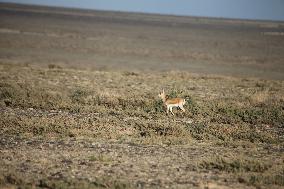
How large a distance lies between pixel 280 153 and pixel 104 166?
498 cm

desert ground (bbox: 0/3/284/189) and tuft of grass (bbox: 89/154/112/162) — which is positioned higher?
tuft of grass (bbox: 89/154/112/162)

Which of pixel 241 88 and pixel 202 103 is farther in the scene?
pixel 241 88

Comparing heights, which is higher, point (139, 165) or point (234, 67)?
point (139, 165)

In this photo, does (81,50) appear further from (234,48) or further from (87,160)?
(87,160)

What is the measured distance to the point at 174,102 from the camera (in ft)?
53.9

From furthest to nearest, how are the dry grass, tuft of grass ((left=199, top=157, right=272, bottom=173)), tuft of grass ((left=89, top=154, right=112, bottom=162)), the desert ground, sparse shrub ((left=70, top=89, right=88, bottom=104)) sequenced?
sparse shrub ((left=70, top=89, right=88, bottom=104))
tuft of grass ((left=89, top=154, right=112, bottom=162))
the dry grass
tuft of grass ((left=199, top=157, right=272, bottom=173))
the desert ground

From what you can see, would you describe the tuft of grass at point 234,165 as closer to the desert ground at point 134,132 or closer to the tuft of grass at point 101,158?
the desert ground at point 134,132

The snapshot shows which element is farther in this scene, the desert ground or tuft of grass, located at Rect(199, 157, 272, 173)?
tuft of grass, located at Rect(199, 157, 272, 173)

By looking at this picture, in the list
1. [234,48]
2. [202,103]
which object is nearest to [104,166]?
[202,103]

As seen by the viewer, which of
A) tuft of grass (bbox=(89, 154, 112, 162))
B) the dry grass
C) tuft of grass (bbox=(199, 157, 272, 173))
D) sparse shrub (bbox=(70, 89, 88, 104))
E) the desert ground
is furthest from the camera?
sparse shrub (bbox=(70, 89, 88, 104))

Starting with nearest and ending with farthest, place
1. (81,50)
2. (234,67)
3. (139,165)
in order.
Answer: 1. (139,165)
2. (234,67)
3. (81,50)

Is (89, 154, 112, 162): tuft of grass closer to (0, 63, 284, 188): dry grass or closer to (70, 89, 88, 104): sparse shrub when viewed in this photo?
(0, 63, 284, 188): dry grass

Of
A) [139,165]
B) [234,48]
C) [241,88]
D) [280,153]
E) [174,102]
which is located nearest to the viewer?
[139,165]

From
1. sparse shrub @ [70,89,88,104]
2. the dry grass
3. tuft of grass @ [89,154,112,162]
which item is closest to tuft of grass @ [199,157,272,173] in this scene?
the dry grass
